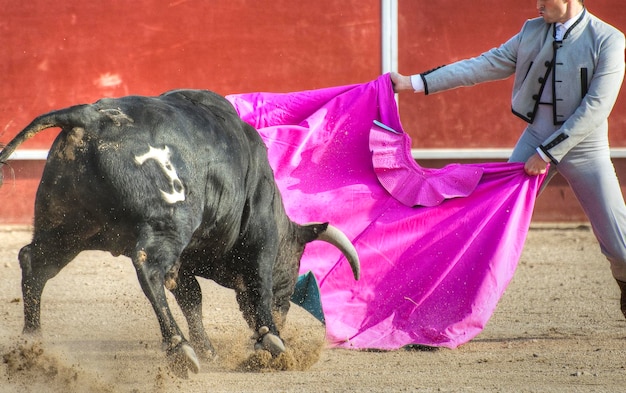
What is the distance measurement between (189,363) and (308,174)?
1.61 m

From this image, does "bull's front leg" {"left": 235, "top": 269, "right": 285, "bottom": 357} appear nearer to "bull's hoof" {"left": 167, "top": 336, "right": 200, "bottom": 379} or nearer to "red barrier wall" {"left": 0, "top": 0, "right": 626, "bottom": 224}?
"bull's hoof" {"left": 167, "top": 336, "right": 200, "bottom": 379}

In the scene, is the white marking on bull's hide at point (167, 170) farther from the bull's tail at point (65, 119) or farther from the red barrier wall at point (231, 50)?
the red barrier wall at point (231, 50)

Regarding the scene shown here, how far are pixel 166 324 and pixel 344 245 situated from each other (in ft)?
3.93

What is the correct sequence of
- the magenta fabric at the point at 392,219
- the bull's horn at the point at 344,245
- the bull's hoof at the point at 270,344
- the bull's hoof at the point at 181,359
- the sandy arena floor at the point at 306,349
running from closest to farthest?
the bull's hoof at the point at 181,359 → the sandy arena floor at the point at 306,349 → the bull's hoof at the point at 270,344 → the bull's horn at the point at 344,245 → the magenta fabric at the point at 392,219

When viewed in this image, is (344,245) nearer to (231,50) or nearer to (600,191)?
(600,191)

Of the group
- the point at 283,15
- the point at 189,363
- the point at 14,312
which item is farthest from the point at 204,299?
the point at 283,15

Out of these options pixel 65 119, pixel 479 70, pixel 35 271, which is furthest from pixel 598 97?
pixel 35 271

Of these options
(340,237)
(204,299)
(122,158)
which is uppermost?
(122,158)

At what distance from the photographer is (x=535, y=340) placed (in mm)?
4590

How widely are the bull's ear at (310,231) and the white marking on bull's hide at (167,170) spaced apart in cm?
102

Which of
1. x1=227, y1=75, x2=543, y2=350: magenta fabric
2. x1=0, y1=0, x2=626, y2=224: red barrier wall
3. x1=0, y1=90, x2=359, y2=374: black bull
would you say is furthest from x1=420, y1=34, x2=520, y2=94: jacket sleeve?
x1=0, y1=0, x2=626, y2=224: red barrier wall

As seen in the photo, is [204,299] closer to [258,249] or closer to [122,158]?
[258,249]

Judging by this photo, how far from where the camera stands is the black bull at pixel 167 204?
11.1ft

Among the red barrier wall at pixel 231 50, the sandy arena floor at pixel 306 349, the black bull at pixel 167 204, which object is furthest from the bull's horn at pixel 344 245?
the red barrier wall at pixel 231 50
